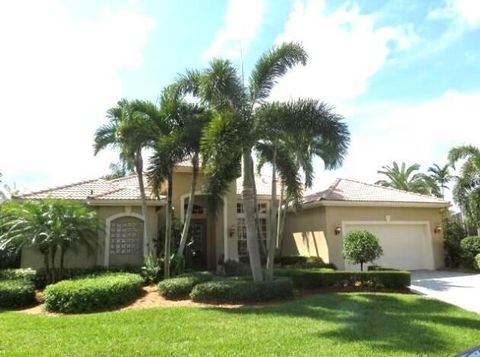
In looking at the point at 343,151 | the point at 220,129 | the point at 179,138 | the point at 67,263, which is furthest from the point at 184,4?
the point at 67,263

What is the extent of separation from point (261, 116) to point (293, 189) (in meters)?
3.06

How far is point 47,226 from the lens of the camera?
46.4 feet

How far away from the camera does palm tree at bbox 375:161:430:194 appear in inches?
1598

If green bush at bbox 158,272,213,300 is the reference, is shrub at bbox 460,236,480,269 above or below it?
above

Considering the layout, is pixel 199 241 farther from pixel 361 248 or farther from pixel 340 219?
pixel 361 248

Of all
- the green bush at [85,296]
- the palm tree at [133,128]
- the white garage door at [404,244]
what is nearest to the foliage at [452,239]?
the white garage door at [404,244]

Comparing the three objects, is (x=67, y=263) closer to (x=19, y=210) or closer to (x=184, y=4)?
(x=19, y=210)

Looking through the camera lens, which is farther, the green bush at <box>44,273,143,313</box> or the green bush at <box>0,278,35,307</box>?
the green bush at <box>0,278,35,307</box>

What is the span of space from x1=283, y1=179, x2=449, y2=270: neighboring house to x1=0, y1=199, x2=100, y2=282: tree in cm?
954

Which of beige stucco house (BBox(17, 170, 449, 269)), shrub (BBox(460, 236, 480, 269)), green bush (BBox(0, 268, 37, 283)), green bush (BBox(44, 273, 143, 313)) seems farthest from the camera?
shrub (BBox(460, 236, 480, 269))

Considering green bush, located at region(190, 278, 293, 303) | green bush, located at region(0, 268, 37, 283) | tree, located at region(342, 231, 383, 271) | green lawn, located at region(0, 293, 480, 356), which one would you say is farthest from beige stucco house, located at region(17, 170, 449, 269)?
green lawn, located at region(0, 293, 480, 356)

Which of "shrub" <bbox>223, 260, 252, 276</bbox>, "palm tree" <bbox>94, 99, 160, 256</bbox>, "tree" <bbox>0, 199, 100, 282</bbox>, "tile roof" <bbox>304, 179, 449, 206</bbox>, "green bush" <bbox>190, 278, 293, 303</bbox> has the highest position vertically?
"palm tree" <bbox>94, 99, 160, 256</bbox>

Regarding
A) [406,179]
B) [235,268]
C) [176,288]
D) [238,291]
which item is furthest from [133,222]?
[406,179]

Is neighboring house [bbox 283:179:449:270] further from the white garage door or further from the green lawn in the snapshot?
the green lawn
